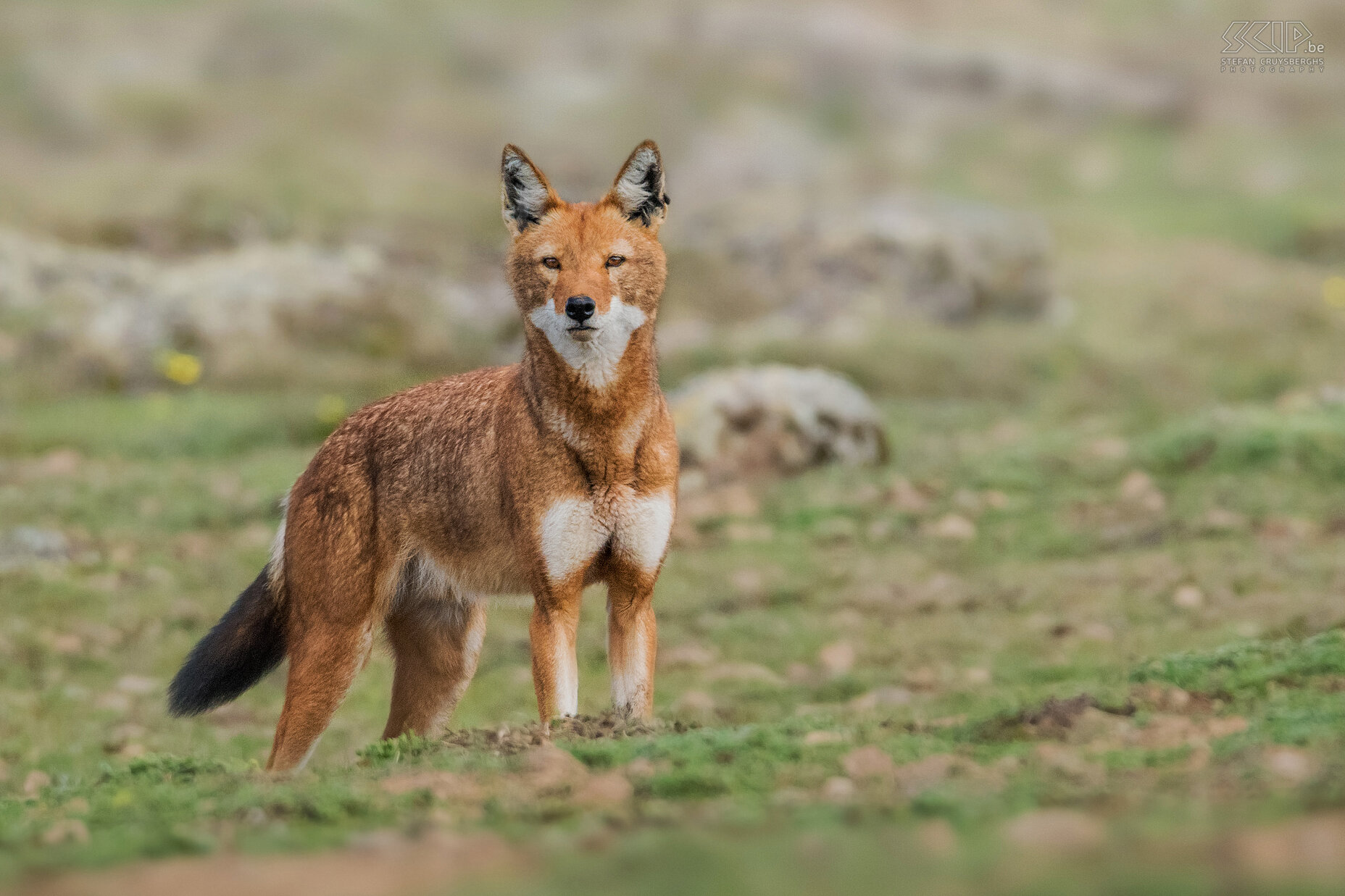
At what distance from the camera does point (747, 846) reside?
3.86m

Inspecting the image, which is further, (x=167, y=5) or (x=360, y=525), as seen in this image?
(x=167, y=5)

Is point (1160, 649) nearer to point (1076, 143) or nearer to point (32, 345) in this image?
point (32, 345)

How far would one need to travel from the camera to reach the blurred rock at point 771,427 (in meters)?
13.9

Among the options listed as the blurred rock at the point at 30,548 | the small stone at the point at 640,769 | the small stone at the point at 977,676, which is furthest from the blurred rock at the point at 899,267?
the small stone at the point at 640,769

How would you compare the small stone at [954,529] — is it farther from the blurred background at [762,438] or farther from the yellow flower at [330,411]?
the yellow flower at [330,411]

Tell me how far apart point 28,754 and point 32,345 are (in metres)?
11.3

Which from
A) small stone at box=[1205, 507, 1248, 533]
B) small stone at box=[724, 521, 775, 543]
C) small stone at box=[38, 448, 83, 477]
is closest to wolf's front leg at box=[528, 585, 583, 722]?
small stone at box=[724, 521, 775, 543]

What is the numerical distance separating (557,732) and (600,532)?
860 mm

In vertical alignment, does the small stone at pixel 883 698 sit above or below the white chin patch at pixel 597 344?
below

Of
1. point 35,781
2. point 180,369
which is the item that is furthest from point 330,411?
point 35,781

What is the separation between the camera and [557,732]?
19.3 ft

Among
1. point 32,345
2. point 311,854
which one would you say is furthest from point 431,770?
point 32,345

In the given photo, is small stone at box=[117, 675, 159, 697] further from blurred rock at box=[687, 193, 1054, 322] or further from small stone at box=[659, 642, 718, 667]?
blurred rock at box=[687, 193, 1054, 322]

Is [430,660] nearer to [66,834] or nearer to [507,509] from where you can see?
[507,509]
